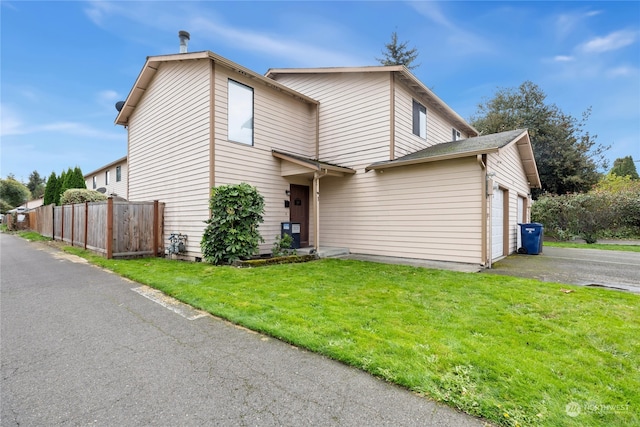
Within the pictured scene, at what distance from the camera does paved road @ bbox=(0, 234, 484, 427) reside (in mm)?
1988

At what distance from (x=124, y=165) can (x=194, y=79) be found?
1306 centimetres

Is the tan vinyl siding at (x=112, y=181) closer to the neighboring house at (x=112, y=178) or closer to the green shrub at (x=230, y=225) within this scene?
the neighboring house at (x=112, y=178)

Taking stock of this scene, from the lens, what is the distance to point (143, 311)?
4.24 m

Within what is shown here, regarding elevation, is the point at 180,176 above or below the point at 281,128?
below

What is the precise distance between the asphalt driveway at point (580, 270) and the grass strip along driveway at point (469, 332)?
98cm

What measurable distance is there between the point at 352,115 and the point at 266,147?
3.35 m

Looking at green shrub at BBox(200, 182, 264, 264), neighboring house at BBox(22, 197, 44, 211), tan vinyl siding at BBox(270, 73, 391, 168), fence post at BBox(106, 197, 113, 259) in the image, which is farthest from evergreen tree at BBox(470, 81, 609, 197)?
neighboring house at BBox(22, 197, 44, 211)

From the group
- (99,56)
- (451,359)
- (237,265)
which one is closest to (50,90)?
(99,56)

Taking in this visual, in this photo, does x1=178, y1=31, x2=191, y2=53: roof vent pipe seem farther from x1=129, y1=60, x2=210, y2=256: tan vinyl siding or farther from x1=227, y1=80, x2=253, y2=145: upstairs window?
x1=227, y1=80, x2=253, y2=145: upstairs window

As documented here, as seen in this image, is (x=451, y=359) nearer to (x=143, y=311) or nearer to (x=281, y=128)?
(x=143, y=311)

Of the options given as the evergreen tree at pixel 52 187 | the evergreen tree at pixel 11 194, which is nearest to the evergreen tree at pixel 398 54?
the evergreen tree at pixel 52 187

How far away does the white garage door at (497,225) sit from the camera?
8203 mm

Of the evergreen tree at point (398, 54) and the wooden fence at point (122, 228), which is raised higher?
the evergreen tree at point (398, 54)

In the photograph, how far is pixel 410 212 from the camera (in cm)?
896
